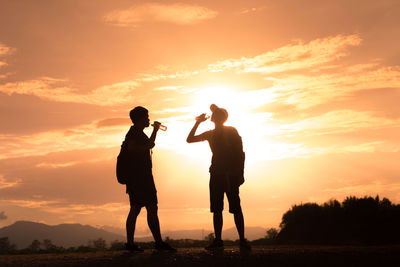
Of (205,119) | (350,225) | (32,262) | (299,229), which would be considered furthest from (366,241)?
(32,262)

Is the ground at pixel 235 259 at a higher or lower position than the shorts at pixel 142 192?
lower

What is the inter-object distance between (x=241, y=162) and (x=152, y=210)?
7.83ft

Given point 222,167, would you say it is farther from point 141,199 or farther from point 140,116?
point 140,116

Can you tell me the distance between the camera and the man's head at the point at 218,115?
36.7ft

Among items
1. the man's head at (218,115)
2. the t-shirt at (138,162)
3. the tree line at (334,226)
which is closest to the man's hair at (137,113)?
the t-shirt at (138,162)

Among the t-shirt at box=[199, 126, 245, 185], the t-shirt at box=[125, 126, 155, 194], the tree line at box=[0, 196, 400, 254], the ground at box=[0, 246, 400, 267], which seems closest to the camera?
the ground at box=[0, 246, 400, 267]

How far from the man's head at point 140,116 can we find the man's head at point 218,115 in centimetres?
161

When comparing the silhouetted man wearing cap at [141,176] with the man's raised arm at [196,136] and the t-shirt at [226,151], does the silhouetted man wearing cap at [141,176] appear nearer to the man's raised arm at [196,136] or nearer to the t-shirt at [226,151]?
the man's raised arm at [196,136]

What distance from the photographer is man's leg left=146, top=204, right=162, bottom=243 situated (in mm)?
10344

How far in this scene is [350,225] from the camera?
16250 millimetres

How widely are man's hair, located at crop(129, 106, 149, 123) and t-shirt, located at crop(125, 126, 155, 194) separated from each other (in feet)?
0.76

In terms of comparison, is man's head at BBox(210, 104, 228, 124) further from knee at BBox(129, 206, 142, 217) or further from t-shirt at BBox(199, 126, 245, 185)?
knee at BBox(129, 206, 142, 217)

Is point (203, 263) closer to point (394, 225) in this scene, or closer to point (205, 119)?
point (205, 119)

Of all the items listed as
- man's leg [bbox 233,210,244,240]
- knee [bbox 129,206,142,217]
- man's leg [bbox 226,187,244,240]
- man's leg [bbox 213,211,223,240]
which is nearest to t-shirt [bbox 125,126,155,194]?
knee [bbox 129,206,142,217]
